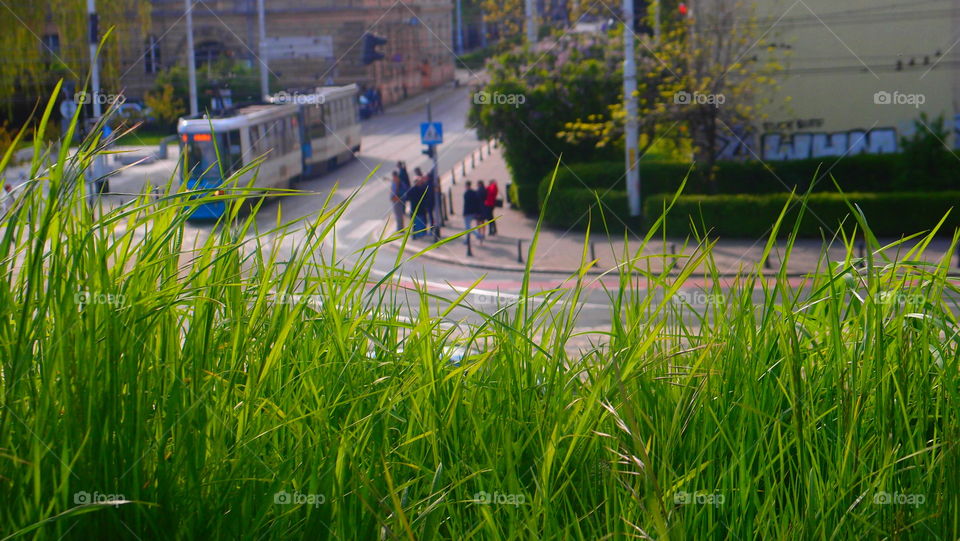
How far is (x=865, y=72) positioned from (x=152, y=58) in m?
14.5

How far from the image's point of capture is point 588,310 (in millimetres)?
11453

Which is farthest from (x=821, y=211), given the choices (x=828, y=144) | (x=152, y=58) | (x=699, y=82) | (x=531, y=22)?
(x=152, y=58)

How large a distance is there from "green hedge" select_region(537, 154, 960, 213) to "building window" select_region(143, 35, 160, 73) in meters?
9.08

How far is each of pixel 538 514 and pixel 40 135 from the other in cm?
106

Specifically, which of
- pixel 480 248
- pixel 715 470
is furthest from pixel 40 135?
pixel 480 248

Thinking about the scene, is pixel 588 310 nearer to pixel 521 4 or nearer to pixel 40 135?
pixel 521 4
